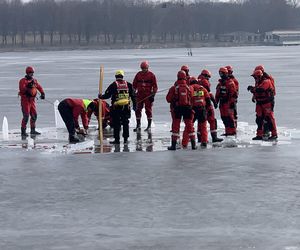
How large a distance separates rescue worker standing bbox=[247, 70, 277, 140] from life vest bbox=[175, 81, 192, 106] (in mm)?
1894

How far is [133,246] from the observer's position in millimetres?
9844

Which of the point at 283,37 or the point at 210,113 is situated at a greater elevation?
the point at 210,113

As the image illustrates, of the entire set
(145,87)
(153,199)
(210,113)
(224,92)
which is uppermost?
(224,92)

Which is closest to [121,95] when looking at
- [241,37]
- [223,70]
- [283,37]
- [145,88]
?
[223,70]

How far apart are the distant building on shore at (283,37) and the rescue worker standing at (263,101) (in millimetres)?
159920

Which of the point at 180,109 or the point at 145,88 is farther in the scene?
the point at 145,88

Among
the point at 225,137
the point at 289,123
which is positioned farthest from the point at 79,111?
the point at 289,123

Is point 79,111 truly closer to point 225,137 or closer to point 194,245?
point 225,137

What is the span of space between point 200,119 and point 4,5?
164 metres

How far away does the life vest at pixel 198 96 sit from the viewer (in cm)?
1847

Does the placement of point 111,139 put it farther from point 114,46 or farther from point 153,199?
point 114,46

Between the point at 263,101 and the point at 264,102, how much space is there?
1.1 inches

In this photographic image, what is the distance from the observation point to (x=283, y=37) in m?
185

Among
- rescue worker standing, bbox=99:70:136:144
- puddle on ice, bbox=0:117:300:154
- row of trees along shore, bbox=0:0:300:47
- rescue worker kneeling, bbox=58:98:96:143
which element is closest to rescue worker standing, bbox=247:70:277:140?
puddle on ice, bbox=0:117:300:154
